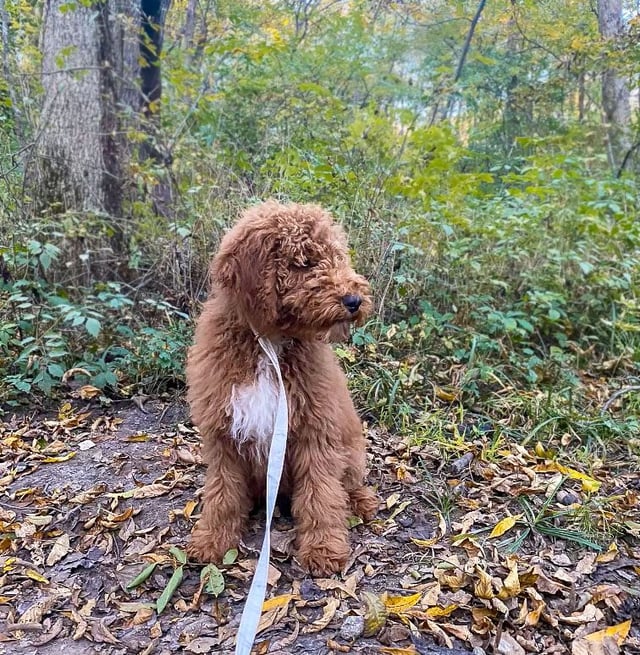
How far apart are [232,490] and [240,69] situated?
5.99 meters

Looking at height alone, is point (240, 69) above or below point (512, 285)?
above

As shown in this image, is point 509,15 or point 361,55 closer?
point 509,15

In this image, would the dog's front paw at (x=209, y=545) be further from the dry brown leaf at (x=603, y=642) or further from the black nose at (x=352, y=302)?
the dry brown leaf at (x=603, y=642)

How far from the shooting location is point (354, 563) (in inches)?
115

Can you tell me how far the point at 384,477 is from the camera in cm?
379

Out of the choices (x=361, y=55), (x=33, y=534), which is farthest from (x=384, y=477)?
(x=361, y=55)

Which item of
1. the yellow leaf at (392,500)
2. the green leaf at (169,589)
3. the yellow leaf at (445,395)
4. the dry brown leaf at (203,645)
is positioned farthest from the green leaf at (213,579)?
the yellow leaf at (445,395)

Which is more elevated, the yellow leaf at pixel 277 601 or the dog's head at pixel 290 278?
the dog's head at pixel 290 278

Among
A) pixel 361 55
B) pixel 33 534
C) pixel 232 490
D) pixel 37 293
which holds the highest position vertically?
pixel 361 55

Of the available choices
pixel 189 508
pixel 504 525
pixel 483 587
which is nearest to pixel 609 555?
pixel 504 525

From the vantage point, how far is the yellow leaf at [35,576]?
9.46ft

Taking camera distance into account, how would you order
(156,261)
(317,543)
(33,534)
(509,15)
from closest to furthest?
(317,543), (33,534), (156,261), (509,15)

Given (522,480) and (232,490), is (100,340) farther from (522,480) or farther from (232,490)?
(522,480)

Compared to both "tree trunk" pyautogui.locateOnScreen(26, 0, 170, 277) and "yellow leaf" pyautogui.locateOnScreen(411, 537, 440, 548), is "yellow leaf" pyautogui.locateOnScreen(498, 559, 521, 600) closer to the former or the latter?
→ "yellow leaf" pyautogui.locateOnScreen(411, 537, 440, 548)
